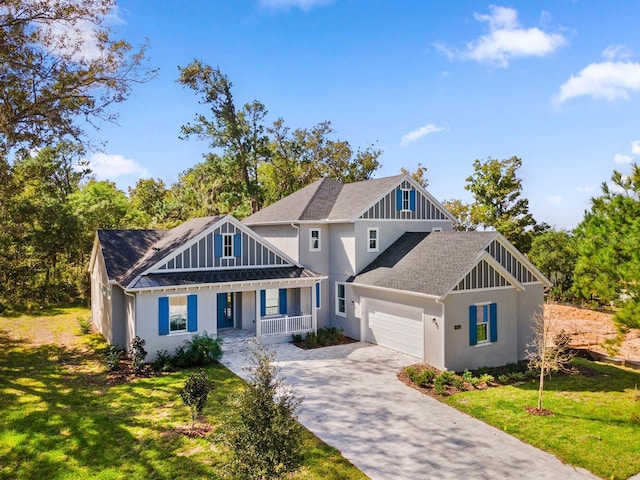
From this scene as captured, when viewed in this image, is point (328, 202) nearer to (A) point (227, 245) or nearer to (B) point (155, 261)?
(A) point (227, 245)

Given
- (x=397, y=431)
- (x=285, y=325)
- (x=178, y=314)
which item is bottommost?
(x=397, y=431)

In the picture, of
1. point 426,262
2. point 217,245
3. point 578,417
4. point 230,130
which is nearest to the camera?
point 578,417

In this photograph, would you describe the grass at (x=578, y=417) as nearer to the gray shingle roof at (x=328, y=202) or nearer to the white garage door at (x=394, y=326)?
the white garage door at (x=394, y=326)

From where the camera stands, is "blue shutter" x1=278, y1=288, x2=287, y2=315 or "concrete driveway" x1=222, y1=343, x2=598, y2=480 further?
"blue shutter" x1=278, y1=288, x2=287, y2=315

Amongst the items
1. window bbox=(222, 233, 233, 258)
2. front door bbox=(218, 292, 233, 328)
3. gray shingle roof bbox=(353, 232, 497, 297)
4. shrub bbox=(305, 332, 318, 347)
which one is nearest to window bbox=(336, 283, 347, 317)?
gray shingle roof bbox=(353, 232, 497, 297)

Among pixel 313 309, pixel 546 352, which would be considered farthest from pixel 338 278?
pixel 546 352

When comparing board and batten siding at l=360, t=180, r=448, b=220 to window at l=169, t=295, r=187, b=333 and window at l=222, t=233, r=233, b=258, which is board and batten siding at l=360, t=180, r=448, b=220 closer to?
window at l=222, t=233, r=233, b=258
